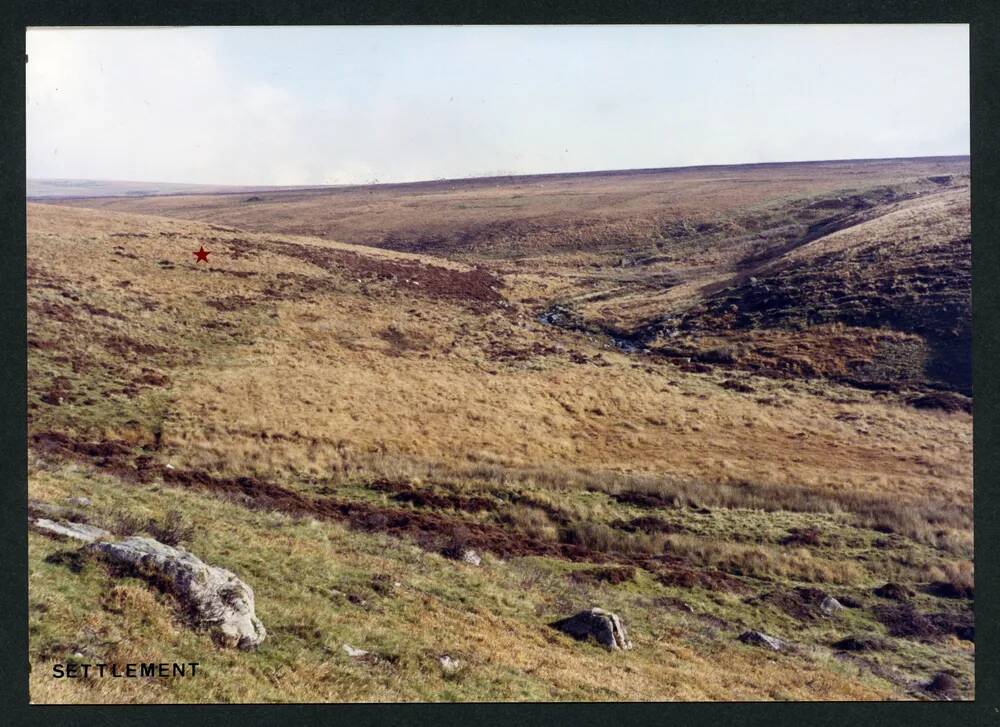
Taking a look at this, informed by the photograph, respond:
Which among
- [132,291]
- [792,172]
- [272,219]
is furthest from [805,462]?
[792,172]

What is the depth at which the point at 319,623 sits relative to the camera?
966 centimetres

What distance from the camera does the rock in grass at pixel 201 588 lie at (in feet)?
29.0

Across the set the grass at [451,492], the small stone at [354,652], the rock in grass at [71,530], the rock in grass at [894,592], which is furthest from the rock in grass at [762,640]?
the rock in grass at [71,530]

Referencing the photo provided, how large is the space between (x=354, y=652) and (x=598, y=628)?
4296mm

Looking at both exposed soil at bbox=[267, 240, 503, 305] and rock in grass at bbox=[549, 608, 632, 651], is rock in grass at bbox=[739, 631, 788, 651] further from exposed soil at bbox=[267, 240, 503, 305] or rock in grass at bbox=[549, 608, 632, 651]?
exposed soil at bbox=[267, 240, 503, 305]

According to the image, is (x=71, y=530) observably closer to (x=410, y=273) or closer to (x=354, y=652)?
(x=354, y=652)

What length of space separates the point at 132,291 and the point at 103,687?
25.5 meters

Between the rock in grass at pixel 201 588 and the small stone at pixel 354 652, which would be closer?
the rock in grass at pixel 201 588

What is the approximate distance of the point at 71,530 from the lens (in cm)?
1027

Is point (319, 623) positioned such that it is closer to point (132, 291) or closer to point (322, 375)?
point (322, 375)

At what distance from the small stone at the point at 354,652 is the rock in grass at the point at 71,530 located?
14.6 ft

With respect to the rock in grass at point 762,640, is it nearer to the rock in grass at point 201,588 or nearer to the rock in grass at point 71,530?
the rock in grass at point 201,588

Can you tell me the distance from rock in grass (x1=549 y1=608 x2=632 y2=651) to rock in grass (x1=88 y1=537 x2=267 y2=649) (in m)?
5.20

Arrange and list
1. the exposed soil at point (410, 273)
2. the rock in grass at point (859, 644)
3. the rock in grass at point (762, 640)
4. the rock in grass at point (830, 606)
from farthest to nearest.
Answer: the exposed soil at point (410, 273) < the rock in grass at point (830, 606) < the rock in grass at point (859, 644) < the rock in grass at point (762, 640)
